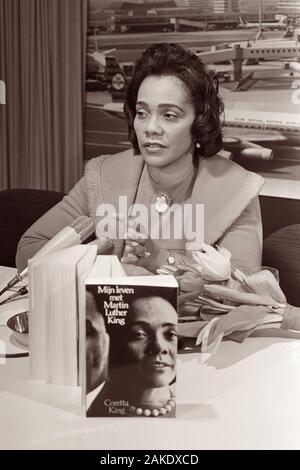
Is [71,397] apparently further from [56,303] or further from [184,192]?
[184,192]

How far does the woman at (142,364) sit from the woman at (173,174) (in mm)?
681

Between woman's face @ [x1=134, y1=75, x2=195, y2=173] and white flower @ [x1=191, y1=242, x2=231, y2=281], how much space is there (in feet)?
1.72

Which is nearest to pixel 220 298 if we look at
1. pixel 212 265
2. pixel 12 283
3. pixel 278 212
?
pixel 212 265

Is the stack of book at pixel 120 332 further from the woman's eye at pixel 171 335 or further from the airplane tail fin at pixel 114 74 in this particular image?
the airplane tail fin at pixel 114 74

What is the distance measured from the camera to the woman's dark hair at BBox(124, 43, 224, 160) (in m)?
1.75

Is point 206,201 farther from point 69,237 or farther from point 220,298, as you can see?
point 69,237

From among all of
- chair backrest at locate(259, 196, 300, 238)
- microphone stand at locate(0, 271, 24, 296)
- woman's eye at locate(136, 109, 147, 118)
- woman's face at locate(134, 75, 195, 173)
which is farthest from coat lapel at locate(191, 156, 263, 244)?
chair backrest at locate(259, 196, 300, 238)

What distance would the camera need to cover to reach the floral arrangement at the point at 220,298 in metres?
1.25

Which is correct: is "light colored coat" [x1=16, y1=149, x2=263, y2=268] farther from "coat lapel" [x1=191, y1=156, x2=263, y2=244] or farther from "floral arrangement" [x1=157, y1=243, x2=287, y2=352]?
"floral arrangement" [x1=157, y1=243, x2=287, y2=352]

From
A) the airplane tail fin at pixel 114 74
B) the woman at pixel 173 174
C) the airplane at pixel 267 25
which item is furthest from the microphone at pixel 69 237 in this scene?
the airplane tail fin at pixel 114 74

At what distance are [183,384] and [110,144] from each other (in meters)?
2.36

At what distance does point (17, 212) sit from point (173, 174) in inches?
28.1
